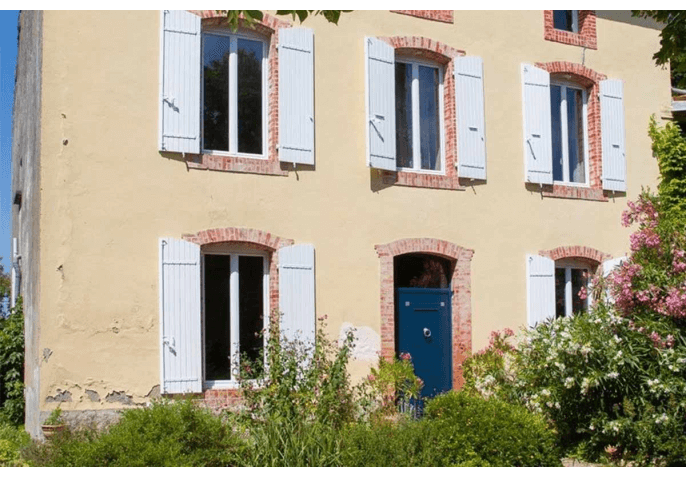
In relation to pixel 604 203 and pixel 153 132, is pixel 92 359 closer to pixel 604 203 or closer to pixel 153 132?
pixel 153 132

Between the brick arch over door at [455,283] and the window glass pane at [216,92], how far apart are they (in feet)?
7.79

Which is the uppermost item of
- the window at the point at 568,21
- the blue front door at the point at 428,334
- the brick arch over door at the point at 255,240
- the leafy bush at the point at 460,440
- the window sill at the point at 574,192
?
the window at the point at 568,21

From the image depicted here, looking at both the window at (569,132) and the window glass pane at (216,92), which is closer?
the window glass pane at (216,92)

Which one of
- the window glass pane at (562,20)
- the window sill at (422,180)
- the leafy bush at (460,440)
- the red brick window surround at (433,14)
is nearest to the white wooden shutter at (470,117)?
the window sill at (422,180)

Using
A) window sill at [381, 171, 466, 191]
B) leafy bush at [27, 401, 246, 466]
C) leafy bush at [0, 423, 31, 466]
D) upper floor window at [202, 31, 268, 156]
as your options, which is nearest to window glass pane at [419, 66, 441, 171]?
window sill at [381, 171, 466, 191]

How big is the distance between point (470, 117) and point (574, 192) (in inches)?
79.6

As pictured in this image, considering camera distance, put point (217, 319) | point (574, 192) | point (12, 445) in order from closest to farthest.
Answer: point (12, 445)
point (217, 319)
point (574, 192)

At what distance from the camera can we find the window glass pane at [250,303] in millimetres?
10227

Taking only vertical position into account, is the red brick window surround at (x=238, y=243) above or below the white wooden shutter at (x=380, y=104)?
below

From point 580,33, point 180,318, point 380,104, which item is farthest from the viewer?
point 580,33

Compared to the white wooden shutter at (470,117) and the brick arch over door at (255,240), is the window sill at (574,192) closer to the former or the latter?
the white wooden shutter at (470,117)

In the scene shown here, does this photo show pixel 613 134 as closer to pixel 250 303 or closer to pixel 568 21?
pixel 568 21

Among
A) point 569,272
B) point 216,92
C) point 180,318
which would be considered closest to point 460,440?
point 180,318

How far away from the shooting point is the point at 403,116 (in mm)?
11500
